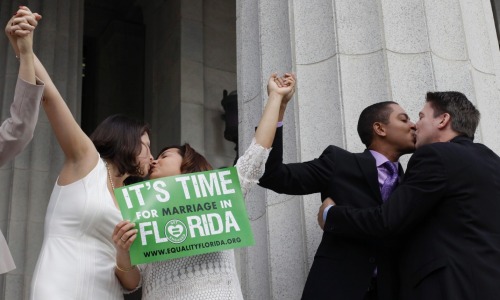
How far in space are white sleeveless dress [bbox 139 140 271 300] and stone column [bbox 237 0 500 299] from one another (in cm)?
115

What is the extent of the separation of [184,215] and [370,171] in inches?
47.8

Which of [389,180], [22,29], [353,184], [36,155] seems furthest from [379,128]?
[36,155]

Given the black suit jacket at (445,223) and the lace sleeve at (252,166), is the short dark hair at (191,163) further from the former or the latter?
the black suit jacket at (445,223)

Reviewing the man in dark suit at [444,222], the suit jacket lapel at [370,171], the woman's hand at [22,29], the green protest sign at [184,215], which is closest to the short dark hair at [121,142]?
the green protest sign at [184,215]

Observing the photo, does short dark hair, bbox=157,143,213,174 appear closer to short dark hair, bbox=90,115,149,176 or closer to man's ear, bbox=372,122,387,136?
short dark hair, bbox=90,115,149,176

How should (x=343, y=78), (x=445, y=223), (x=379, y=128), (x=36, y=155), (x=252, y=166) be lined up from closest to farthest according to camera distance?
1. (x=445, y=223)
2. (x=252, y=166)
3. (x=379, y=128)
4. (x=343, y=78)
5. (x=36, y=155)

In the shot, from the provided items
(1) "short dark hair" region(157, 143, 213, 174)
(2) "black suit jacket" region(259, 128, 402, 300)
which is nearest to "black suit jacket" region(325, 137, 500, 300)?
(2) "black suit jacket" region(259, 128, 402, 300)

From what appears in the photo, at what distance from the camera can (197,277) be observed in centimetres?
399

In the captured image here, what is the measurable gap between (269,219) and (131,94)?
9.31 metres

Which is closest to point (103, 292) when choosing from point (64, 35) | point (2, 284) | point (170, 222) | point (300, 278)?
point (170, 222)

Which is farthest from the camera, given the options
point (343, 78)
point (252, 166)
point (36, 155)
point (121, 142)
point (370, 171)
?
point (36, 155)

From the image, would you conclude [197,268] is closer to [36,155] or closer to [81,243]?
[81,243]

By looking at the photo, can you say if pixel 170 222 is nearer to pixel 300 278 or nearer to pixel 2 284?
pixel 300 278

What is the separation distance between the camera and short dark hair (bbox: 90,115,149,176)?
4.39 meters
